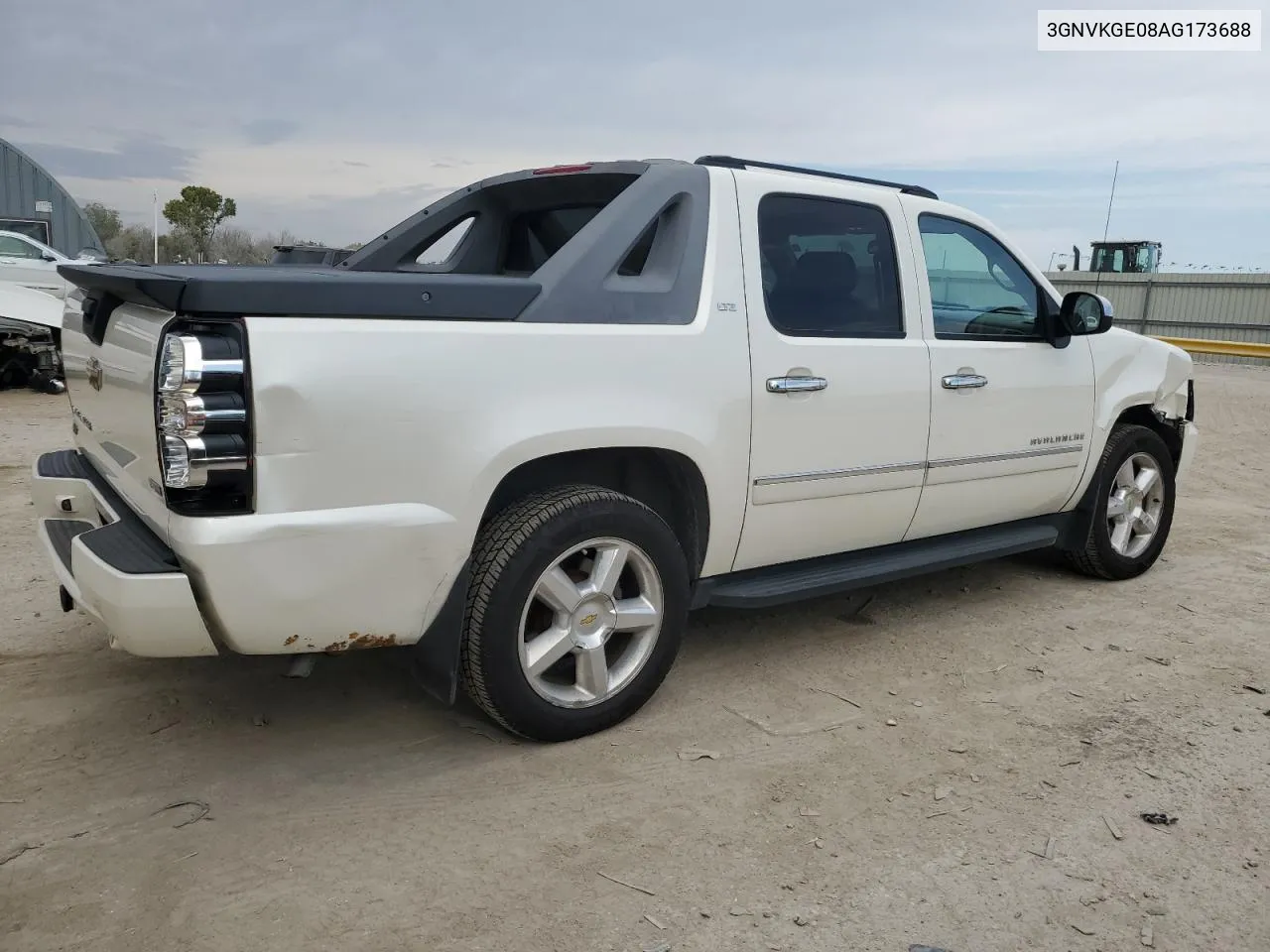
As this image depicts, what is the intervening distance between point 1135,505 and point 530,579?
3.72 metres

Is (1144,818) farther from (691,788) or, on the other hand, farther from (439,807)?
(439,807)

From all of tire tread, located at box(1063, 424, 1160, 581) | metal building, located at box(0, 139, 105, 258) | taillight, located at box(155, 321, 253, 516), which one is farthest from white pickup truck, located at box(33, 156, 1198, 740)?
metal building, located at box(0, 139, 105, 258)

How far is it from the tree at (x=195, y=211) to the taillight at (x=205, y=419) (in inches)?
1782

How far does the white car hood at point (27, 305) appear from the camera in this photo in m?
11.2

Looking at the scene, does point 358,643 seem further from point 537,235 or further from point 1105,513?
point 1105,513

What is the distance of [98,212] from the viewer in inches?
2062

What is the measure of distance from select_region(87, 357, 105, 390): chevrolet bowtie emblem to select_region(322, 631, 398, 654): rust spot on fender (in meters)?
1.17

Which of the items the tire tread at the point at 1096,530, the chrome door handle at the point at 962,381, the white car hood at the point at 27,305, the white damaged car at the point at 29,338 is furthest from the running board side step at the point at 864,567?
the white car hood at the point at 27,305

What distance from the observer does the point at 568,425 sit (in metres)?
3.08

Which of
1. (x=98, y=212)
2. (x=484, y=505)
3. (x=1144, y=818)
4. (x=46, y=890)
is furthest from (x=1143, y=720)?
(x=98, y=212)

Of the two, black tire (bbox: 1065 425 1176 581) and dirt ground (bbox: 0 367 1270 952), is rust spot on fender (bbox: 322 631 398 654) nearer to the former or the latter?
dirt ground (bbox: 0 367 1270 952)

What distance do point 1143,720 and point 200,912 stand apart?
3084 millimetres

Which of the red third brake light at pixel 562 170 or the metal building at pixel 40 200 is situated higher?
the metal building at pixel 40 200

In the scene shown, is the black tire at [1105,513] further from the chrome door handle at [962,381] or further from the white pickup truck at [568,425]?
the chrome door handle at [962,381]
